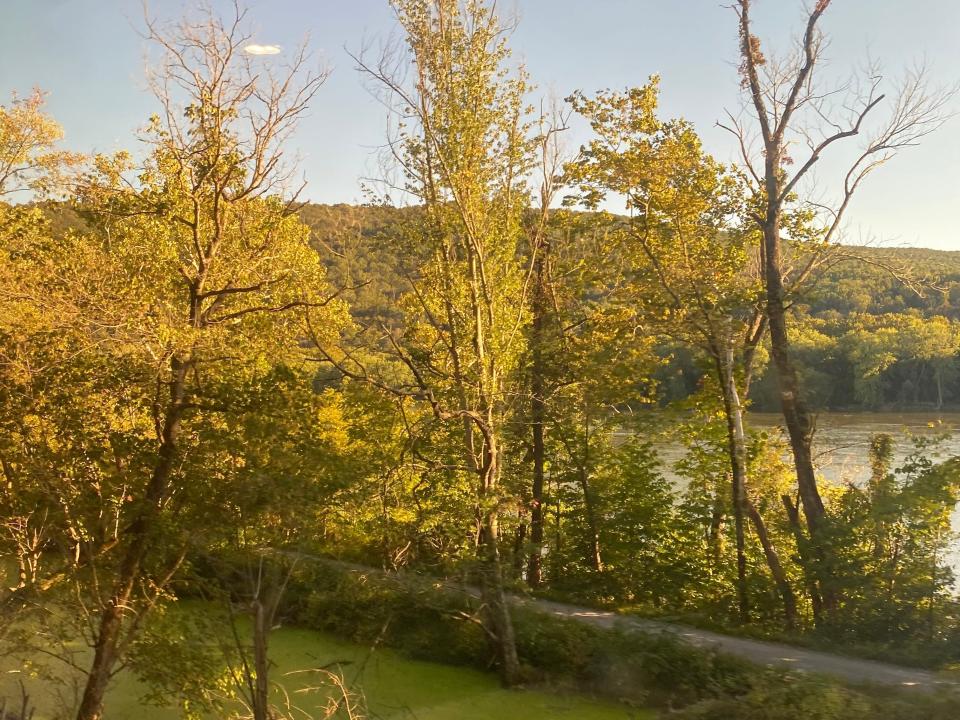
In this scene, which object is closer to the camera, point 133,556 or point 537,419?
point 133,556

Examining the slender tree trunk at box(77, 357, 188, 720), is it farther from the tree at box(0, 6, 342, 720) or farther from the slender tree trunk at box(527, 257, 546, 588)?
the slender tree trunk at box(527, 257, 546, 588)

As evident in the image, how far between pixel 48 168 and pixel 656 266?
10.5 meters

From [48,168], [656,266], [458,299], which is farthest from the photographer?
[48,168]

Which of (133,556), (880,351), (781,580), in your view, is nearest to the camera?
(133,556)

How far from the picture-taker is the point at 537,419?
1388 centimetres

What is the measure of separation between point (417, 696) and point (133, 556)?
15.4ft

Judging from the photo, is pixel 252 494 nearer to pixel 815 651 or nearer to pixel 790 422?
pixel 815 651

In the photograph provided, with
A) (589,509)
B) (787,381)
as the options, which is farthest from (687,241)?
(589,509)

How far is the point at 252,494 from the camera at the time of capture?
691cm

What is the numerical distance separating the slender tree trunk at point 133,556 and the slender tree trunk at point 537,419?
24.1ft

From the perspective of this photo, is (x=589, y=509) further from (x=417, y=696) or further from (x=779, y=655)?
(x=417, y=696)

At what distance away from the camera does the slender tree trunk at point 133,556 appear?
6.87 meters

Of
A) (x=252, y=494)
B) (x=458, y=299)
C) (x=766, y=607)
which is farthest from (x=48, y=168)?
(x=766, y=607)

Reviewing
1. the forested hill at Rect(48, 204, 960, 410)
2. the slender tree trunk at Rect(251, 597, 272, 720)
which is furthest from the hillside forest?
the forested hill at Rect(48, 204, 960, 410)
